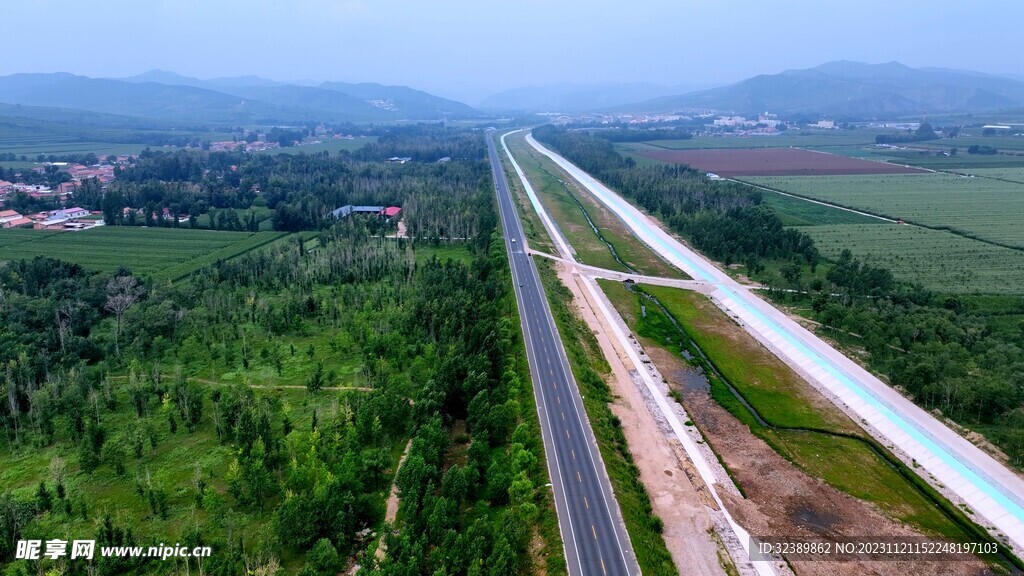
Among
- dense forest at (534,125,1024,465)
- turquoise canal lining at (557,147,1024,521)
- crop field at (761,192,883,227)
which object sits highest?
crop field at (761,192,883,227)

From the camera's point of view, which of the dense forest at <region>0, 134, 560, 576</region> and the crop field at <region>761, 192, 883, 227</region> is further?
the crop field at <region>761, 192, 883, 227</region>

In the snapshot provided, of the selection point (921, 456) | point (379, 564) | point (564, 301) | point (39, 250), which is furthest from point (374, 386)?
point (39, 250)

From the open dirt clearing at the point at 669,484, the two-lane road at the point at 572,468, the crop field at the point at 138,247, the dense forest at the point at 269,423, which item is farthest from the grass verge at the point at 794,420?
the crop field at the point at 138,247

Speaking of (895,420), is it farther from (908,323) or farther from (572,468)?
(572,468)

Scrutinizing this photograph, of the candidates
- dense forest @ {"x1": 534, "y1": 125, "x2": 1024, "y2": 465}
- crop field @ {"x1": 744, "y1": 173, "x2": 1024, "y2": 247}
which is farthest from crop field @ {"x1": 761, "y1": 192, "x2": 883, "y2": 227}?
dense forest @ {"x1": 534, "y1": 125, "x2": 1024, "y2": 465}

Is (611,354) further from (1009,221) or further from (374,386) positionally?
(1009,221)

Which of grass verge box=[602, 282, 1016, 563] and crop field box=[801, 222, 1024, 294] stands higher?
crop field box=[801, 222, 1024, 294]

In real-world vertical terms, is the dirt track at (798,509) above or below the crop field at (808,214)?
below

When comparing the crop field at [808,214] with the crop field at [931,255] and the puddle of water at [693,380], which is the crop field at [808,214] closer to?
the crop field at [931,255]

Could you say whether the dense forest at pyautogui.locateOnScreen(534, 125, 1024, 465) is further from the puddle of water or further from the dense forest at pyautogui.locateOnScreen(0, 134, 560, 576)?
the dense forest at pyautogui.locateOnScreen(0, 134, 560, 576)
